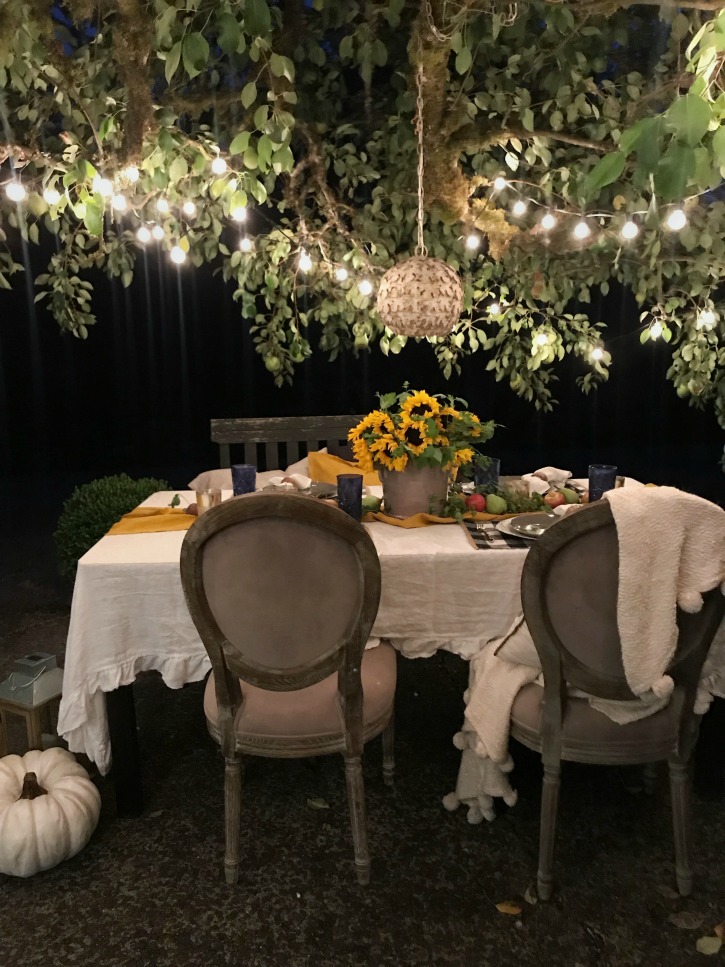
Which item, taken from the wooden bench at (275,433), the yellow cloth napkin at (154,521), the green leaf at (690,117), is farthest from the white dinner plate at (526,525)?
the wooden bench at (275,433)

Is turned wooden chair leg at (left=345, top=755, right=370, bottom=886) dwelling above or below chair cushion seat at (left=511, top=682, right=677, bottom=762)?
below

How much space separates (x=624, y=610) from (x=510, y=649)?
1.09 ft

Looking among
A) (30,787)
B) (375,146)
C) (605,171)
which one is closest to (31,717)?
(30,787)

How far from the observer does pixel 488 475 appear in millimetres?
2279

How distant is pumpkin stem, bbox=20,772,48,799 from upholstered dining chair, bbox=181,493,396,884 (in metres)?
0.43

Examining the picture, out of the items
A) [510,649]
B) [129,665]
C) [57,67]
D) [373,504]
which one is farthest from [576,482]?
[57,67]

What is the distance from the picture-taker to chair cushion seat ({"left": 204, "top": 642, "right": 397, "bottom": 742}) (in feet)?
5.18

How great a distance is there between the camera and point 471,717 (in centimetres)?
174

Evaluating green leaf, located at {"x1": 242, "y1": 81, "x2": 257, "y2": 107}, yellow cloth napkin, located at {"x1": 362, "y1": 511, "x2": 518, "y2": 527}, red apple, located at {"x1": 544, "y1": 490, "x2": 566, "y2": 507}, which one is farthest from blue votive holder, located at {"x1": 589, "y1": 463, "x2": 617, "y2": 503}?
green leaf, located at {"x1": 242, "y1": 81, "x2": 257, "y2": 107}

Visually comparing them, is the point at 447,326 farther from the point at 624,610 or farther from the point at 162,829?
the point at 162,829

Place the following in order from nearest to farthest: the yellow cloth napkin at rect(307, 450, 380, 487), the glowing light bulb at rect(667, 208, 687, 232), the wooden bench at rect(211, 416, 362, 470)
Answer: the glowing light bulb at rect(667, 208, 687, 232) < the yellow cloth napkin at rect(307, 450, 380, 487) < the wooden bench at rect(211, 416, 362, 470)

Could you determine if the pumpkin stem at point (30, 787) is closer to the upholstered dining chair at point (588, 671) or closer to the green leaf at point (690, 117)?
the upholstered dining chair at point (588, 671)

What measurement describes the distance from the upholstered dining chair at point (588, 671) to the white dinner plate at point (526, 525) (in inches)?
16.3

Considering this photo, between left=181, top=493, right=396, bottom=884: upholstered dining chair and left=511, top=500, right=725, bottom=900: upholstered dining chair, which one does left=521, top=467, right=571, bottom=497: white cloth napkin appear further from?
left=181, top=493, right=396, bottom=884: upholstered dining chair
